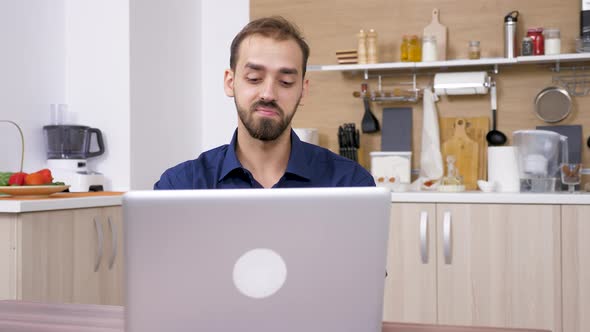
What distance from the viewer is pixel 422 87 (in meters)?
3.58

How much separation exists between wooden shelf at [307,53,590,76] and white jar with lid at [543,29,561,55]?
1.6 inches

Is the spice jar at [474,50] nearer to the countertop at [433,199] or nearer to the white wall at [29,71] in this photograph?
the countertop at [433,199]

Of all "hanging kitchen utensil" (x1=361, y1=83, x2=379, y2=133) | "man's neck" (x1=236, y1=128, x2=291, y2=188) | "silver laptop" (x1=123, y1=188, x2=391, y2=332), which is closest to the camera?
"silver laptop" (x1=123, y1=188, x2=391, y2=332)

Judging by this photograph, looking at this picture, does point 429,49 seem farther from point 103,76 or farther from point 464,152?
Result: point 103,76

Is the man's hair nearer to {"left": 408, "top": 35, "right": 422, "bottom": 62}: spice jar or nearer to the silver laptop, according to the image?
the silver laptop

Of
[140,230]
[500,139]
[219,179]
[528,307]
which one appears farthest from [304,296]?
[500,139]

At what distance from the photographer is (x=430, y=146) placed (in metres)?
3.44

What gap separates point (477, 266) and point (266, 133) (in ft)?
5.46

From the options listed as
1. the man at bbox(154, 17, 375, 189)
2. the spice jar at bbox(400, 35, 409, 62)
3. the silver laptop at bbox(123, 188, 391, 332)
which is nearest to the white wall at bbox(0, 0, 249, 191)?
the spice jar at bbox(400, 35, 409, 62)

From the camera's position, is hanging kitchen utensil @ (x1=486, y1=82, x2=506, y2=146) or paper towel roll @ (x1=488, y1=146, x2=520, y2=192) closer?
paper towel roll @ (x1=488, y1=146, x2=520, y2=192)

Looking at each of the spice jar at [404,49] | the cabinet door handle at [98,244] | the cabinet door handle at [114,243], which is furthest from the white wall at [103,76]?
the spice jar at [404,49]

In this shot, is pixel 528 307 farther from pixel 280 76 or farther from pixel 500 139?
pixel 280 76

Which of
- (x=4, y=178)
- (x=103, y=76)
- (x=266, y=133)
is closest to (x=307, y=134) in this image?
(x=103, y=76)

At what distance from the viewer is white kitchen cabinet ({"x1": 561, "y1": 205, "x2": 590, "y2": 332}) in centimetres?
279
